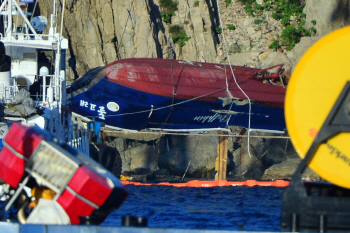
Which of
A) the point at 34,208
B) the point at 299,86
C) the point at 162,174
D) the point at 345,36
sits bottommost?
the point at 162,174

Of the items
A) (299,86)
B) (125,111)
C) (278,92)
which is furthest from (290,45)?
(299,86)

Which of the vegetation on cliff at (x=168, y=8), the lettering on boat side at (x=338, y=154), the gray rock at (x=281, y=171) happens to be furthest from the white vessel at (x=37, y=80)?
the vegetation on cliff at (x=168, y=8)

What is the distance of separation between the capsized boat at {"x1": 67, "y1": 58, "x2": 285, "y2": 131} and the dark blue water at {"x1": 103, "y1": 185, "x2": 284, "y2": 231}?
123 inches

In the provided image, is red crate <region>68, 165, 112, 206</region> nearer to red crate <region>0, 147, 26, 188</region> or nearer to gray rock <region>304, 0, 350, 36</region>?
red crate <region>0, 147, 26, 188</region>

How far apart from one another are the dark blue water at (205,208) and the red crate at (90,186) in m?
5.19

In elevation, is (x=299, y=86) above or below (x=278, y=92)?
above

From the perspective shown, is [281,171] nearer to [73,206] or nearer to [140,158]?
[140,158]

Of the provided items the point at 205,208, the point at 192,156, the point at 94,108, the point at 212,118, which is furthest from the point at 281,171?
the point at 205,208

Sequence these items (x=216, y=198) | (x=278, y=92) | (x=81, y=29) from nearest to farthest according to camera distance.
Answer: (x=216, y=198)
(x=278, y=92)
(x=81, y=29)

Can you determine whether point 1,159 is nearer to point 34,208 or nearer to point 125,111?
point 34,208

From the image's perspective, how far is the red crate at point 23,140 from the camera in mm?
6059

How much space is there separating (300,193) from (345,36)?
172cm

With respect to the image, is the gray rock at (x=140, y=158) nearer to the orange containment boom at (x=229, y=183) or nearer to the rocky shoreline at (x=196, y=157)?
the rocky shoreline at (x=196, y=157)

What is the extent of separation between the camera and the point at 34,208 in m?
6.07
